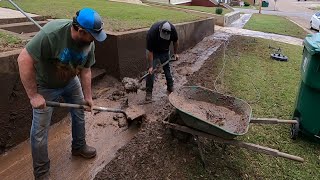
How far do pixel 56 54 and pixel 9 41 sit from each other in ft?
7.91

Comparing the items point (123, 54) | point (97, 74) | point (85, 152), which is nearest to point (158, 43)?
point (123, 54)

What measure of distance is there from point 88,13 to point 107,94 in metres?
3.32

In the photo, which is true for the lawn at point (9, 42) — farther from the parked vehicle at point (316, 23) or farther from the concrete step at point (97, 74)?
the parked vehicle at point (316, 23)

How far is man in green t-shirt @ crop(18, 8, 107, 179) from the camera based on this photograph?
9.14ft

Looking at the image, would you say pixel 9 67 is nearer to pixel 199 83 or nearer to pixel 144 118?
pixel 144 118

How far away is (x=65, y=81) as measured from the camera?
3.23m

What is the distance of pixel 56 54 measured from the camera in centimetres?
290

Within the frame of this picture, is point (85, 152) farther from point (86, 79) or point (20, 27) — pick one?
point (20, 27)

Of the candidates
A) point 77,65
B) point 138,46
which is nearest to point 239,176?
point 77,65

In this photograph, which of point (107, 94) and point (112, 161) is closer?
point (112, 161)

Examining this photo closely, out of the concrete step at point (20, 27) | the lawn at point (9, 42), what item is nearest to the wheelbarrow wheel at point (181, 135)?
the lawn at point (9, 42)

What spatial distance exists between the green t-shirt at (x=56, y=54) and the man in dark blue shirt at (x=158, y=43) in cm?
216

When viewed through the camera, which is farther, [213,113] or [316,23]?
[316,23]

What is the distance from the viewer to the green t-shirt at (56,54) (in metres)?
2.81
